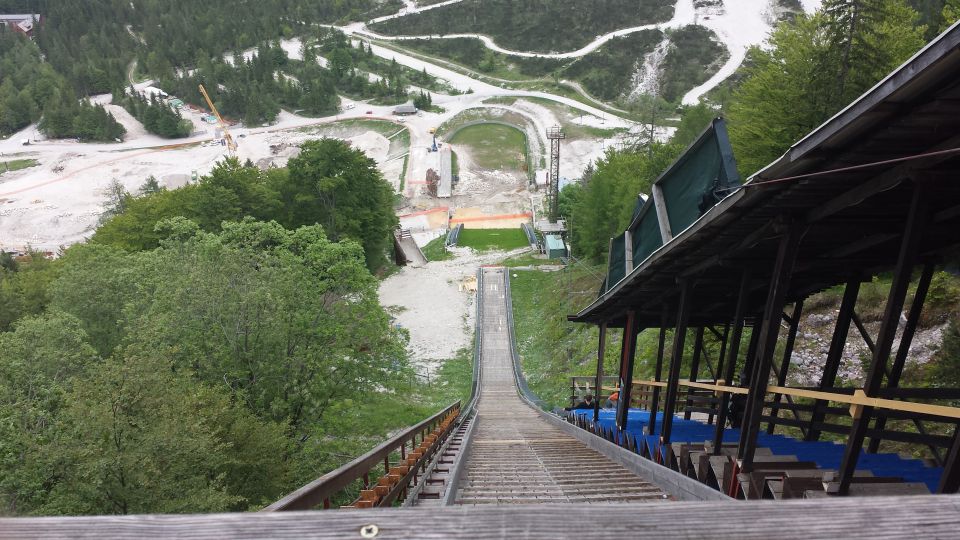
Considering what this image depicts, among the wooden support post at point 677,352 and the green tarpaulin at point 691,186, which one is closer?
the green tarpaulin at point 691,186

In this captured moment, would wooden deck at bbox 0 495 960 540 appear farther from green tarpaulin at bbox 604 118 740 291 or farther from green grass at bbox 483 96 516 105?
green grass at bbox 483 96 516 105

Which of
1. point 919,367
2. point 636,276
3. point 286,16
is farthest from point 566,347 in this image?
point 286,16

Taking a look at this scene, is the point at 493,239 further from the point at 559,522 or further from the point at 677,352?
the point at 559,522

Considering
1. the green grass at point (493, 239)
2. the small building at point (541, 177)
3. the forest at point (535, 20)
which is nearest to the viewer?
the green grass at point (493, 239)

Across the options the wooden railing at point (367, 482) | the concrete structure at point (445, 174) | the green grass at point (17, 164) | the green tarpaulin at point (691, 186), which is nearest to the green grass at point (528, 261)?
the concrete structure at point (445, 174)

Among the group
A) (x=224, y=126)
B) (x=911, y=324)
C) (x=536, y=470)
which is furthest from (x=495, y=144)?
(x=911, y=324)

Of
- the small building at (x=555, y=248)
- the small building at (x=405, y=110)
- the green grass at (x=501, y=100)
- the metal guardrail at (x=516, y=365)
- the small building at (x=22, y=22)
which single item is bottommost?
the metal guardrail at (x=516, y=365)

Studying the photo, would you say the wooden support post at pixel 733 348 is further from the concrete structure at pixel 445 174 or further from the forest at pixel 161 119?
the forest at pixel 161 119
